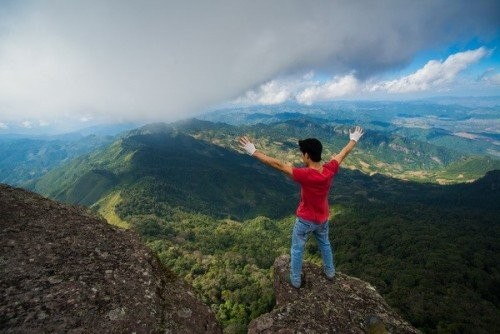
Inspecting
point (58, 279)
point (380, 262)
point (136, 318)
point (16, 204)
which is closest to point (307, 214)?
point (136, 318)

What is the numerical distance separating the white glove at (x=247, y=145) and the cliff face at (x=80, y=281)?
21.6 ft

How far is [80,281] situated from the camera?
1248 cm

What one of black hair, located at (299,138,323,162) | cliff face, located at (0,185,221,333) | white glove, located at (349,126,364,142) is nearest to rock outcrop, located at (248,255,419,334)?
cliff face, located at (0,185,221,333)

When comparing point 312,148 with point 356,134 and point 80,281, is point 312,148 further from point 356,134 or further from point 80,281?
point 80,281

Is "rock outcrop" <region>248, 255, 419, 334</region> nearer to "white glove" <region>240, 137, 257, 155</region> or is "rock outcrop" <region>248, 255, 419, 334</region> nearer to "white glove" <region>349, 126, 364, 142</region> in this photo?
"white glove" <region>240, 137, 257, 155</region>

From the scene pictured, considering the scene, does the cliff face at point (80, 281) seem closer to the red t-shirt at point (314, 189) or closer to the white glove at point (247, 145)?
the red t-shirt at point (314, 189)

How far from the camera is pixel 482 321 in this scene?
396 ft

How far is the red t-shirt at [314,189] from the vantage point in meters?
12.9

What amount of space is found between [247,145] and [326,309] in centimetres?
766

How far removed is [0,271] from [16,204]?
5647 mm

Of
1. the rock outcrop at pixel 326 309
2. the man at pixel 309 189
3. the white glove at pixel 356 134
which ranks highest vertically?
the white glove at pixel 356 134

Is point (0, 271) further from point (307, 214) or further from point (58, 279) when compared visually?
point (307, 214)

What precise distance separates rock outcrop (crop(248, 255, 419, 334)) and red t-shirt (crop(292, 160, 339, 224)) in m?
3.65

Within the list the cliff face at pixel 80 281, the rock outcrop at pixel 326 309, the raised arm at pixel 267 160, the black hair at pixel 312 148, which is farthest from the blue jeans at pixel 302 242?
the cliff face at pixel 80 281
